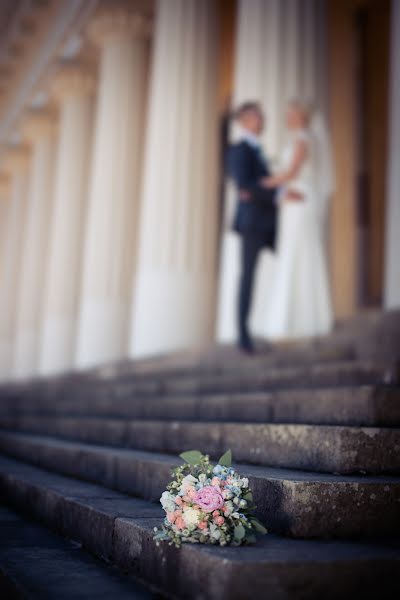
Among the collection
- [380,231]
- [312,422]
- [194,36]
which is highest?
[194,36]

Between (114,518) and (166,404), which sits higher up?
(166,404)

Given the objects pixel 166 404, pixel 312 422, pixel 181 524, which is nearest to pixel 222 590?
pixel 181 524

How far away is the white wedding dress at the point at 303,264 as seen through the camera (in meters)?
13.7

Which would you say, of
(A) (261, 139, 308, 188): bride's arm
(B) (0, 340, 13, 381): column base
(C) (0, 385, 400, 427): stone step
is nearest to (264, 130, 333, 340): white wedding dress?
(A) (261, 139, 308, 188): bride's arm

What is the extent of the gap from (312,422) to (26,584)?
298 centimetres

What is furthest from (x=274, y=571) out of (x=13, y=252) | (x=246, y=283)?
(x=13, y=252)

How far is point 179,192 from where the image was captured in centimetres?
1964

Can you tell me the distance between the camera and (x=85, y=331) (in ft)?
77.9

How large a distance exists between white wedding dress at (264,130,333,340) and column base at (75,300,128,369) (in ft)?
33.0

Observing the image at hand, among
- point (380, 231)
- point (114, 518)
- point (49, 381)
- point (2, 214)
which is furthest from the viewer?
point (2, 214)

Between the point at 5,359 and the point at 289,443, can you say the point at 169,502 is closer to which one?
the point at 289,443

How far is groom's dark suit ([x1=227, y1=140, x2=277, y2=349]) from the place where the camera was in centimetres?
1173

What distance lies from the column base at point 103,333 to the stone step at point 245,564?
18251 mm

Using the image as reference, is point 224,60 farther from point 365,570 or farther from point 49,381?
point 365,570
